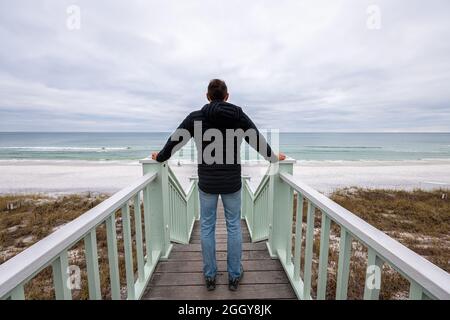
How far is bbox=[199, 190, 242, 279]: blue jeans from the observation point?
2131 mm

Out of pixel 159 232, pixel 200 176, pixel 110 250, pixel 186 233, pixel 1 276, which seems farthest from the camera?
pixel 186 233

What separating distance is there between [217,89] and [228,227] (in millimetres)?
1218

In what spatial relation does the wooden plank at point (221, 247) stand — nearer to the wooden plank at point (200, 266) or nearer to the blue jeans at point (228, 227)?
the wooden plank at point (200, 266)

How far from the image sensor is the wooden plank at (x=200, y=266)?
2.55 m

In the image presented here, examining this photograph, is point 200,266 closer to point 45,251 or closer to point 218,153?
point 218,153

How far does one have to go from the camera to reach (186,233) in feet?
11.6

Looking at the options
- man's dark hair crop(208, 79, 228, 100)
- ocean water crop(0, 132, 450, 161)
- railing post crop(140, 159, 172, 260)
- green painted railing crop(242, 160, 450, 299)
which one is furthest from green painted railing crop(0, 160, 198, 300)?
ocean water crop(0, 132, 450, 161)

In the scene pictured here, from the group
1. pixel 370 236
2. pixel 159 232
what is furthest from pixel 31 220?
pixel 370 236

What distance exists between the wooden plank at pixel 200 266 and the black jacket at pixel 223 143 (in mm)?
1022

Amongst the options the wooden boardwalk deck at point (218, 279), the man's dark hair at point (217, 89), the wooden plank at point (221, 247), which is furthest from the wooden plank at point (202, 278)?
the man's dark hair at point (217, 89)

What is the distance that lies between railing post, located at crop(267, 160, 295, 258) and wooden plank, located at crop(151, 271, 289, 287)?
30 centimetres

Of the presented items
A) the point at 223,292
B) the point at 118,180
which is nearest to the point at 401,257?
the point at 223,292
